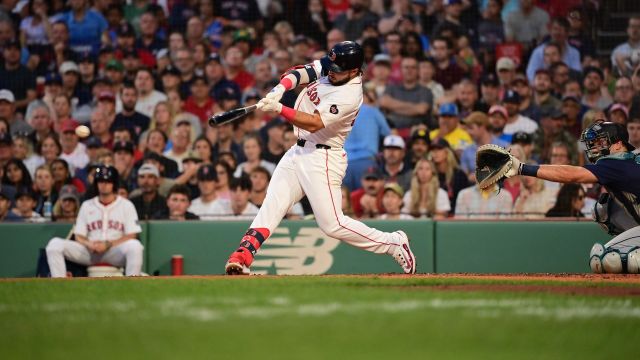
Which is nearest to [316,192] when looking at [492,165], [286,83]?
[286,83]

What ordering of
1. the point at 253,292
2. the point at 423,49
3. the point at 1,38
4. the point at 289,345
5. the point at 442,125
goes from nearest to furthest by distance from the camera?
the point at 289,345 < the point at 253,292 < the point at 442,125 < the point at 423,49 < the point at 1,38

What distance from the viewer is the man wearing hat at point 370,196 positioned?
10836mm

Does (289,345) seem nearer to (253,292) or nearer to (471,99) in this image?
(253,292)

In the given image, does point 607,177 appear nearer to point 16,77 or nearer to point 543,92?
point 543,92

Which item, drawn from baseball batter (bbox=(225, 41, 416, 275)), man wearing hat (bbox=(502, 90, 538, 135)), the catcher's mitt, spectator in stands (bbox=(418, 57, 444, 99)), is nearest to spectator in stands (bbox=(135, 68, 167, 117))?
spectator in stands (bbox=(418, 57, 444, 99))

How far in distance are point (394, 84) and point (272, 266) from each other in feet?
9.34

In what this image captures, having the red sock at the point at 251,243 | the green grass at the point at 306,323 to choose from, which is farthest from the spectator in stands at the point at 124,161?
the green grass at the point at 306,323

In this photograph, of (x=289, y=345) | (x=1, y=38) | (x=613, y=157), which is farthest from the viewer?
(x=1, y=38)

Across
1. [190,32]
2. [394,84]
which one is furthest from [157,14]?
[394,84]

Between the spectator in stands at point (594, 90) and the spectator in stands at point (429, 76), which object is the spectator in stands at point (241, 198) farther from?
the spectator in stands at point (594, 90)

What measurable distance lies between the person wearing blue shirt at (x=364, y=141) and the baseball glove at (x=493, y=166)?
11.8 ft

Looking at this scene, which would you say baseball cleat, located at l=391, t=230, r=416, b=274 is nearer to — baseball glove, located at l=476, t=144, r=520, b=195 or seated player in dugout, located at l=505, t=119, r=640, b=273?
baseball glove, located at l=476, t=144, r=520, b=195

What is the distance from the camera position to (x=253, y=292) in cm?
617

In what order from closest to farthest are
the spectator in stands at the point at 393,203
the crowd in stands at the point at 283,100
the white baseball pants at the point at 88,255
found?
the white baseball pants at the point at 88,255, the spectator in stands at the point at 393,203, the crowd in stands at the point at 283,100
